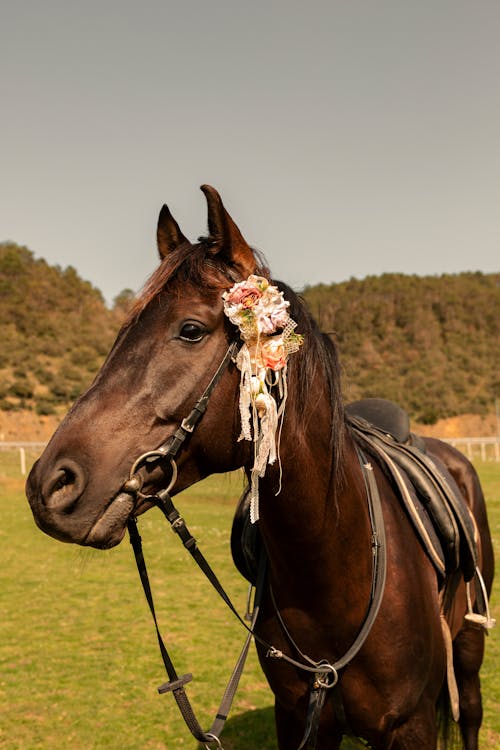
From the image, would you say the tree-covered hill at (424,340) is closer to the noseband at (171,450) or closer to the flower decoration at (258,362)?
the flower decoration at (258,362)

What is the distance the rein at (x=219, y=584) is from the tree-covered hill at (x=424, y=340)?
5094 centimetres

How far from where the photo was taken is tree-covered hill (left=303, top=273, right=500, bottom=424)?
6019 centimetres

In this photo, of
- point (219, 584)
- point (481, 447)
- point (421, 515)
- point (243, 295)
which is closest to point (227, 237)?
point (243, 295)

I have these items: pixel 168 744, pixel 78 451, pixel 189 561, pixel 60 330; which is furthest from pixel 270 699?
pixel 60 330

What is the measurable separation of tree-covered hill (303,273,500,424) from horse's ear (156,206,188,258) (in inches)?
2020

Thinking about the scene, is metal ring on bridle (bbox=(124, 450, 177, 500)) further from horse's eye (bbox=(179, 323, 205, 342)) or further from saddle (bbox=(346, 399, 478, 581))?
saddle (bbox=(346, 399, 478, 581))

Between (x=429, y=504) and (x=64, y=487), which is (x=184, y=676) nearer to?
(x=64, y=487)

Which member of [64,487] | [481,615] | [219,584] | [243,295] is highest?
[243,295]

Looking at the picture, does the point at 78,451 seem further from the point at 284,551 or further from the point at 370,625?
the point at 370,625

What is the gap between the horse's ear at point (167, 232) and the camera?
2.14 metres

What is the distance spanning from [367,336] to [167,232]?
2887 inches

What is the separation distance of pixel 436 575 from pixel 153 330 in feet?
5.61

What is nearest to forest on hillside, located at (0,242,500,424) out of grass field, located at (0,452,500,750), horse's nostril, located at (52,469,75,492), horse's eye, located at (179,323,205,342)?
grass field, located at (0,452,500,750)

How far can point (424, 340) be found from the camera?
7188 cm
